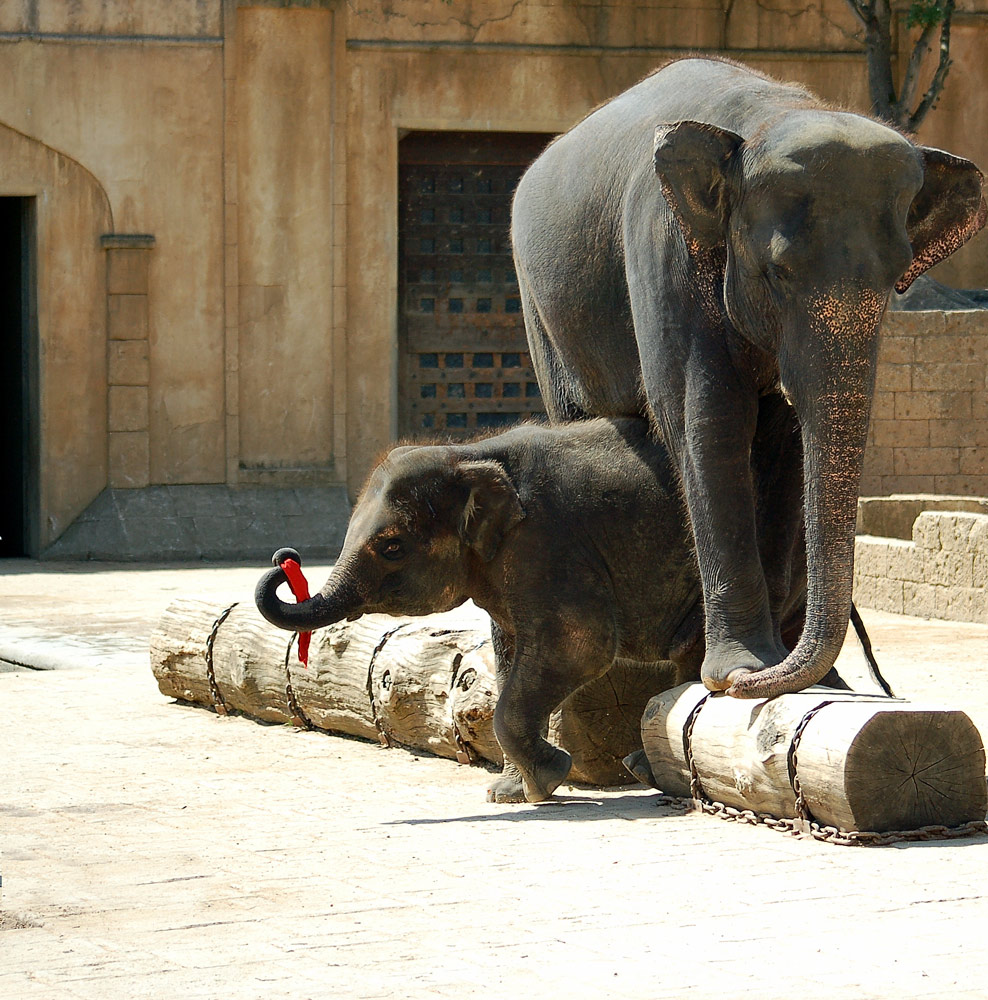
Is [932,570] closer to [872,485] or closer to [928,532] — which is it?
[928,532]

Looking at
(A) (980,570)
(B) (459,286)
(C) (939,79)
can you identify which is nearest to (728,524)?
(A) (980,570)

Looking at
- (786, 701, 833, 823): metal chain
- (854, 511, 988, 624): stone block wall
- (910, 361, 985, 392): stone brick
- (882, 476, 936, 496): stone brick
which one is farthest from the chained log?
(910, 361, 985, 392): stone brick

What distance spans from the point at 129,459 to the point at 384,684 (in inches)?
Answer: 392

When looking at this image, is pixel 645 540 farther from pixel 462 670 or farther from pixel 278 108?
pixel 278 108

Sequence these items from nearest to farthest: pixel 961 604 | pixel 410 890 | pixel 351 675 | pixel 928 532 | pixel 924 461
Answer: pixel 410 890 < pixel 351 675 < pixel 961 604 < pixel 928 532 < pixel 924 461

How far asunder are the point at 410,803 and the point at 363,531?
0.91 meters

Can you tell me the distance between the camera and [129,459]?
1712 centimetres

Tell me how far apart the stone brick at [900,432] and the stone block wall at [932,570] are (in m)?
3.55

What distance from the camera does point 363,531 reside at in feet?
21.2

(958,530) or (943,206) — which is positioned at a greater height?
(943,206)

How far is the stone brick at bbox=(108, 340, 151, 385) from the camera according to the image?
17062 millimetres

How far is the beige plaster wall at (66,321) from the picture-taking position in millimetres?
16859

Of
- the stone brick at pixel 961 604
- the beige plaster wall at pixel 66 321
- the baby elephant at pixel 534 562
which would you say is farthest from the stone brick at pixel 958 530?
the beige plaster wall at pixel 66 321

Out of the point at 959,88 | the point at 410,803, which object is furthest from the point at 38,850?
the point at 959,88
